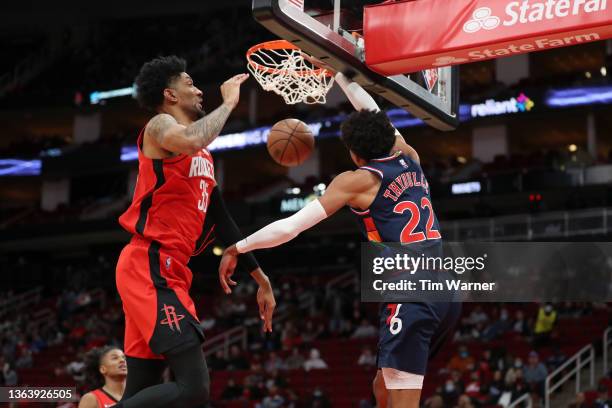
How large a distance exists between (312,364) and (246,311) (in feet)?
16.3

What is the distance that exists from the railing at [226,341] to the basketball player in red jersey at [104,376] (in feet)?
47.4

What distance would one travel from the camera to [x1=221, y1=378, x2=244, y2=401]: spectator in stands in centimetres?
1723

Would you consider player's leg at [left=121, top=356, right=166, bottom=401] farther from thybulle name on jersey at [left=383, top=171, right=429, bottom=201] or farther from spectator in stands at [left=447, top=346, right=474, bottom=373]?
spectator in stands at [left=447, top=346, right=474, bottom=373]

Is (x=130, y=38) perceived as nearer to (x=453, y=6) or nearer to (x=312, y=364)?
(x=312, y=364)

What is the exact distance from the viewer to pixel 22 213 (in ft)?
113

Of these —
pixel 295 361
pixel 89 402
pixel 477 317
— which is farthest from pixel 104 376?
pixel 477 317

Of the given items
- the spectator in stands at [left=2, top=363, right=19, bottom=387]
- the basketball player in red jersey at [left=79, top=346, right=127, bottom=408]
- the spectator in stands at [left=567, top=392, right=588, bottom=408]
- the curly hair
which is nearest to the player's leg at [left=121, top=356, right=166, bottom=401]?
the basketball player in red jersey at [left=79, top=346, right=127, bottom=408]

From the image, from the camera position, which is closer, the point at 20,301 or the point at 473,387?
the point at 473,387

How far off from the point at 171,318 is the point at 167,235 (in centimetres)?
45

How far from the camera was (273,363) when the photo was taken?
18.7m

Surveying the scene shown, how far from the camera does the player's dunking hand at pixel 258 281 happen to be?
199 inches

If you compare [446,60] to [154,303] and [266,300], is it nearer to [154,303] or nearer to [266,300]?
[266,300]

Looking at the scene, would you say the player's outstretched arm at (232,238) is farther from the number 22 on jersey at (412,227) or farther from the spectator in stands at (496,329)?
the spectator in stands at (496,329)

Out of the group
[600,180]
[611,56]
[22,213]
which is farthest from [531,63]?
[22,213]
